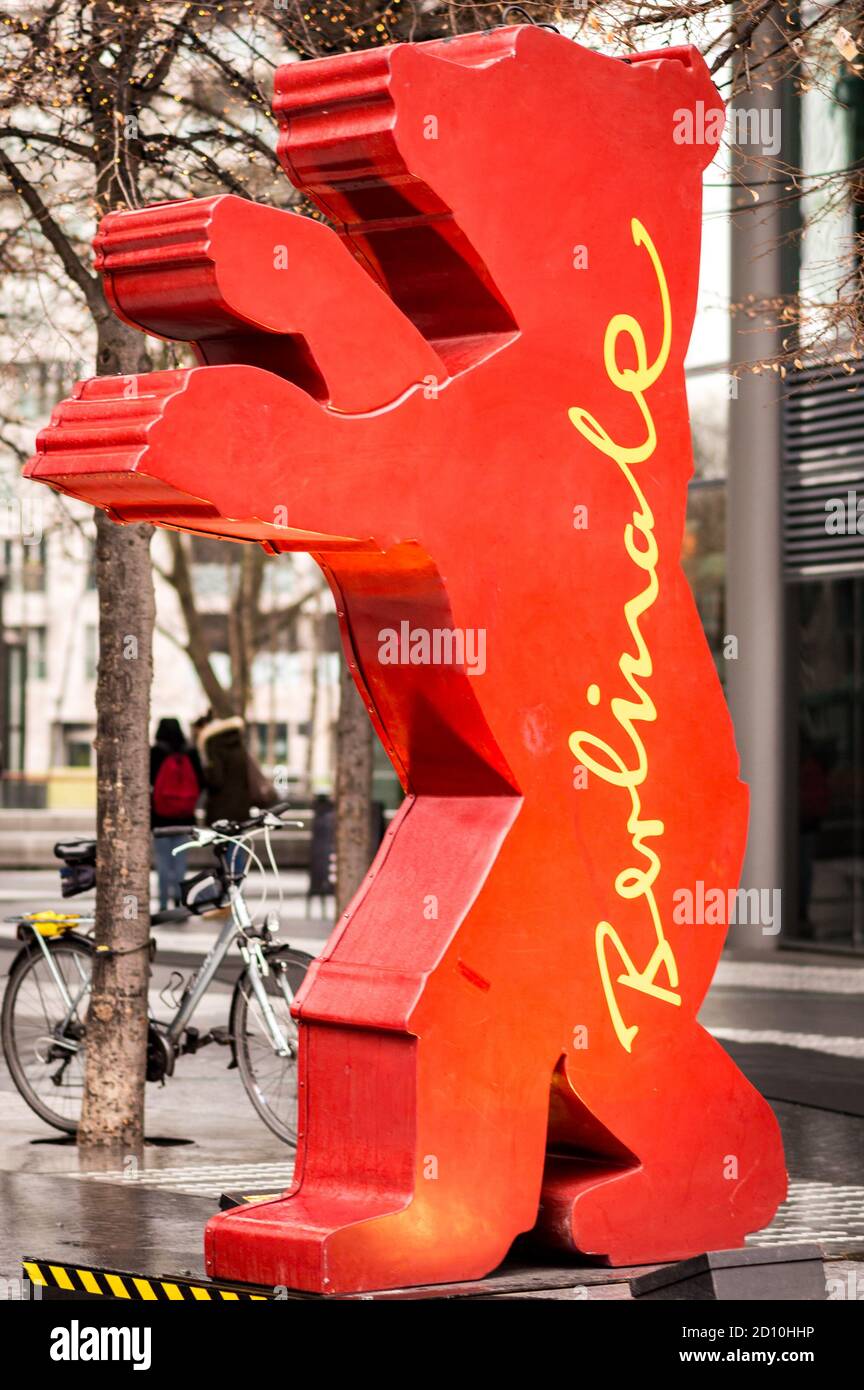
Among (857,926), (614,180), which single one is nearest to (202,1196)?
(614,180)

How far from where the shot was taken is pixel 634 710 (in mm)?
6473

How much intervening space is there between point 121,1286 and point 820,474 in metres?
13.3

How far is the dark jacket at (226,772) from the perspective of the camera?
66.3 ft

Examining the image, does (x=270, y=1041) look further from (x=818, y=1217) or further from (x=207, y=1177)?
(x=818, y=1217)

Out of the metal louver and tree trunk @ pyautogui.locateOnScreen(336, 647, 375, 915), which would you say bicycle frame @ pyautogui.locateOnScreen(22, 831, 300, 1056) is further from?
the metal louver

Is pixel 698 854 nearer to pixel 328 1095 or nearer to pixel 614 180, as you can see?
pixel 328 1095

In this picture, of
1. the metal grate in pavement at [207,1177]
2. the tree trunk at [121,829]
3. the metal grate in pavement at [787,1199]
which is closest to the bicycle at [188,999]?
the tree trunk at [121,829]

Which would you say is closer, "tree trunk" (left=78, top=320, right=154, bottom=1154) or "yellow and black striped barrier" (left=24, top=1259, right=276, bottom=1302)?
"yellow and black striped barrier" (left=24, top=1259, right=276, bottom=1302)

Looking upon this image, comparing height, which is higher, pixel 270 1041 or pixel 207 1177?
pixel 270 1041

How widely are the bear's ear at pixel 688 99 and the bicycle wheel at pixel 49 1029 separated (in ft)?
15.8

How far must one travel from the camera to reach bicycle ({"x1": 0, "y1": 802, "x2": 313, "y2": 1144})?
31.1 ft

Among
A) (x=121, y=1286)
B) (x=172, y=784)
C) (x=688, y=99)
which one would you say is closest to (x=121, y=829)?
(x=121, y=1286)

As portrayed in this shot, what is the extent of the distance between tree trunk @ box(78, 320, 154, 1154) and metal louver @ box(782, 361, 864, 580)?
29.6ft

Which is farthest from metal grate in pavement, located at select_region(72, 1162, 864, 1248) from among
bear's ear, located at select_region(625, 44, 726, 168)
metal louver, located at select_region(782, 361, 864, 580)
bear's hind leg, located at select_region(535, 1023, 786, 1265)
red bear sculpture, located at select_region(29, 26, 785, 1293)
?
metal louver, located at select_region(782, 361, 864, 580)
